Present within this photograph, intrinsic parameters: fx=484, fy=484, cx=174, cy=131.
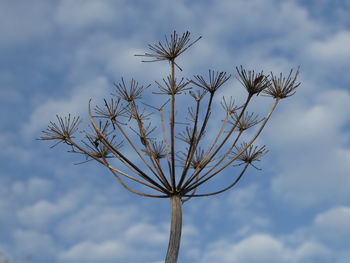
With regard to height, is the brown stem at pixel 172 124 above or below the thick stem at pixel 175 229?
above

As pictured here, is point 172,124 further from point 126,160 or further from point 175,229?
point 175,229

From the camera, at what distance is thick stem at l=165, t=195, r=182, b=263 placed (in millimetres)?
7717

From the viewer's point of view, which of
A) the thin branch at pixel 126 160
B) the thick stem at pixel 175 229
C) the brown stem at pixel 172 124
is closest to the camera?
the thick stem at pixel 175 229

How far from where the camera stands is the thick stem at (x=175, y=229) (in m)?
7.72

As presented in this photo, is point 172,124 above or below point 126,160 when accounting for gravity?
above

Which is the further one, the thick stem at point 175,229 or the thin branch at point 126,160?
the thin branch at point 126,160

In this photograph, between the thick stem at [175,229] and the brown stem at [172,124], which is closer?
the thick stem at [175,229]

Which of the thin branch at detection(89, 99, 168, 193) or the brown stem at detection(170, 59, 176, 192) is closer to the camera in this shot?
the brown stem at detection(170, 59, 176, 192)

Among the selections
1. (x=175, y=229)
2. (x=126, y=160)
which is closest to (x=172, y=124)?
(x=126, y=160)

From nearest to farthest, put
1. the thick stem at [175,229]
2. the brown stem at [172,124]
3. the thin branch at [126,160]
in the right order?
the thick stem at [175,229]
the brown stem at [172,124]
the thin branch at [126,160]

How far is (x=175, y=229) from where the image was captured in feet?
25.8

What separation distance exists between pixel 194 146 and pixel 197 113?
57 centimetres

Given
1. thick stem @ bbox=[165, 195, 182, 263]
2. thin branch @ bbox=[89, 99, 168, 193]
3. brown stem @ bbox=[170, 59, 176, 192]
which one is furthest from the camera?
thin branch @ bbox=[89, 99, 168, 193]


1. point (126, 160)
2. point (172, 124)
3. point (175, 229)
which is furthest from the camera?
point (126, 160)
